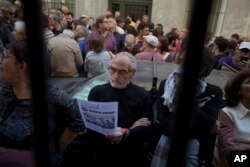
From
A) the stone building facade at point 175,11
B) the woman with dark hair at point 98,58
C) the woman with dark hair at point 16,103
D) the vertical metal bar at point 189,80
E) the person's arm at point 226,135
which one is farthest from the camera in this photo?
the stone building facade at point 175,11

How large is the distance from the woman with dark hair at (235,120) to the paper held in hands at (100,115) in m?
0.76

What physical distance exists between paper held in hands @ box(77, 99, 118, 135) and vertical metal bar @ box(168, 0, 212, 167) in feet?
3.87

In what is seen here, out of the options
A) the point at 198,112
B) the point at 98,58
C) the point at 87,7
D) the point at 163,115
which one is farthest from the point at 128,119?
the point at 87,7

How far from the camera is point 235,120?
76.3 inches

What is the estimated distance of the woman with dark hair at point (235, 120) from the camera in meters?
1.89

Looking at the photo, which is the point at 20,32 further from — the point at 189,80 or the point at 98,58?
the point at 189,80

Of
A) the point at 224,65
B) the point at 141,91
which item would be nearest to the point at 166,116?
the point at 141,91

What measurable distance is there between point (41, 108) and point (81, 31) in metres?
4.64

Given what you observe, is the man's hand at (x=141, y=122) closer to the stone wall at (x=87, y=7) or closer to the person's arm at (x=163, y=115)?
the person's arm at (x=163, y=115)

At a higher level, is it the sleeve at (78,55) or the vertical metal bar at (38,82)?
the vertical metal bar at (38,82)

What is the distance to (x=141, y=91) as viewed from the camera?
218 centimetres

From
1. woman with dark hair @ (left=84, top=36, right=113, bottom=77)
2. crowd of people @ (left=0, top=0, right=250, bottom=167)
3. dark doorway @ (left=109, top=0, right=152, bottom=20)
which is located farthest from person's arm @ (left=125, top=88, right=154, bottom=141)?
dark doorway @ (left=109, top=0, right=152, bottom=20)

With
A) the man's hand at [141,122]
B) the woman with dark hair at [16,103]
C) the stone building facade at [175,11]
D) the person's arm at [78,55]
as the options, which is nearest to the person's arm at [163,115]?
the man's hand at [141,122]

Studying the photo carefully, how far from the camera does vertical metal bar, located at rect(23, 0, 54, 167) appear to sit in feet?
1.44
